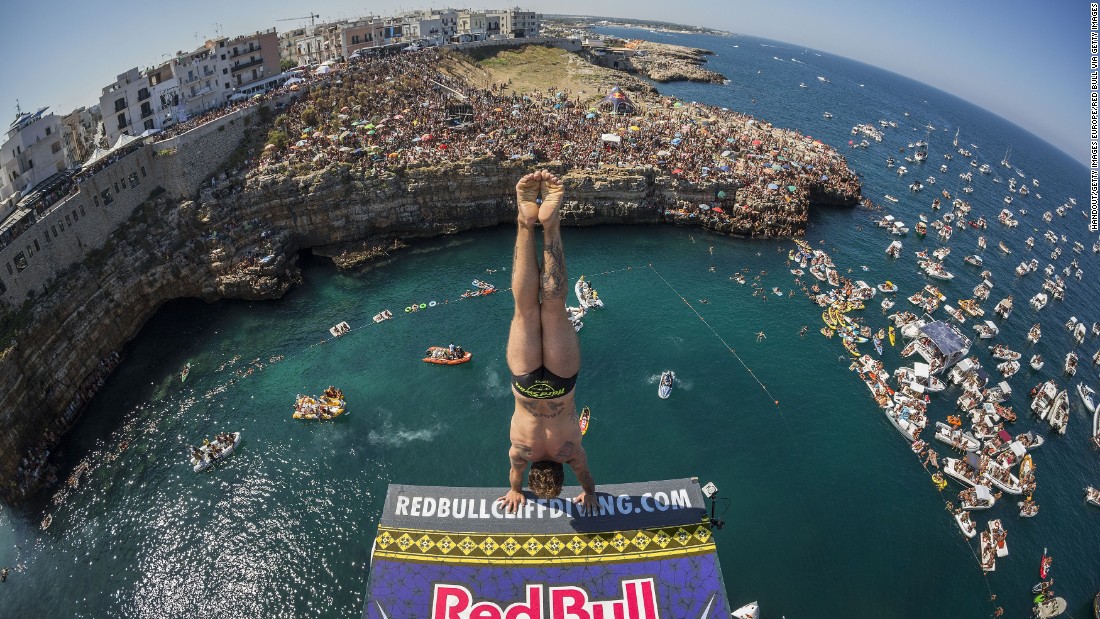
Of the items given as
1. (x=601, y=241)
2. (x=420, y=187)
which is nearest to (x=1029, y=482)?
(x=601, y=241)

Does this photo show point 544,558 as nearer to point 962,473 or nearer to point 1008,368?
point 962,473

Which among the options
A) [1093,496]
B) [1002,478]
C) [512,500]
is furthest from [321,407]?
[1093,496]

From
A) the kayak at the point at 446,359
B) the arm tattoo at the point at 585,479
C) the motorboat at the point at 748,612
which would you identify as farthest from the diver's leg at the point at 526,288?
the kayak at the point at 446,359

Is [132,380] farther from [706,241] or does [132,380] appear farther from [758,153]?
[758,153]

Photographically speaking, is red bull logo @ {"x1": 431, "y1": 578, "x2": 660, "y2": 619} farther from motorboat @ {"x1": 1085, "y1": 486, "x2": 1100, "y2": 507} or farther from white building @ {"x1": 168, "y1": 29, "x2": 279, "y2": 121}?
white building @ {"x1": 168, "y1": 29, "x2": 279, "y2": 121}

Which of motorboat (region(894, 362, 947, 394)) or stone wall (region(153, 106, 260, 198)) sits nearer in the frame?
motorboat (region(894, 362, 947, 394))

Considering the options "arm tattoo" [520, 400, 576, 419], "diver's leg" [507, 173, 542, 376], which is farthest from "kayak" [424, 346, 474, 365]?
"diver's leg" [507, 173, 542, 376]
